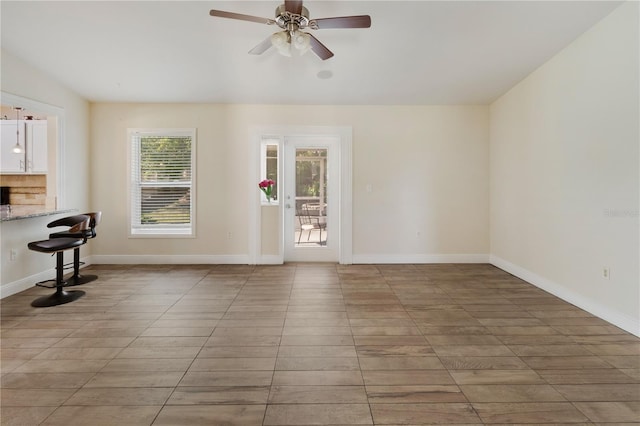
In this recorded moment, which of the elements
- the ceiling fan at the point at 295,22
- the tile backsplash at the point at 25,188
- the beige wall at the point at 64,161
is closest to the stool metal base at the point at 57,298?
the beige wall at the point at 64,161

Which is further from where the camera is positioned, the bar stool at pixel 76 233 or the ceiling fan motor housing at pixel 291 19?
the bar stool at pixel 76 233

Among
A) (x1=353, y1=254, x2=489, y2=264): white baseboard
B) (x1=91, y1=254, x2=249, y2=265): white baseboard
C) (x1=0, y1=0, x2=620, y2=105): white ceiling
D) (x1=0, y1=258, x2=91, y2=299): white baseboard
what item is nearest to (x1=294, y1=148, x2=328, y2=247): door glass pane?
(x1=353, y1=254, x2=489, y2=264): white baseboard

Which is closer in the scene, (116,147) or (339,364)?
Result: (339,364)

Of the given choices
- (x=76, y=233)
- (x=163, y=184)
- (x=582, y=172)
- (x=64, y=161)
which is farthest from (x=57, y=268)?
(x=582, y=172)

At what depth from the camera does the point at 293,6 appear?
233 cm

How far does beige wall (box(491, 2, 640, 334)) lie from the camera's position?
2.71 meters

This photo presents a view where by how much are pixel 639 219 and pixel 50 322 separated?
5.38 m

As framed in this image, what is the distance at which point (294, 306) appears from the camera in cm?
325

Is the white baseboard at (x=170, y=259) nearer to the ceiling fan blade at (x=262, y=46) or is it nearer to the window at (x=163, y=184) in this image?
the window at (x=163, y=184)

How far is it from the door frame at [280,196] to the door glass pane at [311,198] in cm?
31

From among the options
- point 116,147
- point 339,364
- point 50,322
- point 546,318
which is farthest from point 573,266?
point 116,147

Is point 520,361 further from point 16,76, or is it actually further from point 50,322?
point 16,76

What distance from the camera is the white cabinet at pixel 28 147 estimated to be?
433cm

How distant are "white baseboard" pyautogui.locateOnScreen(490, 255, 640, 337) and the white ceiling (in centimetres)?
267
